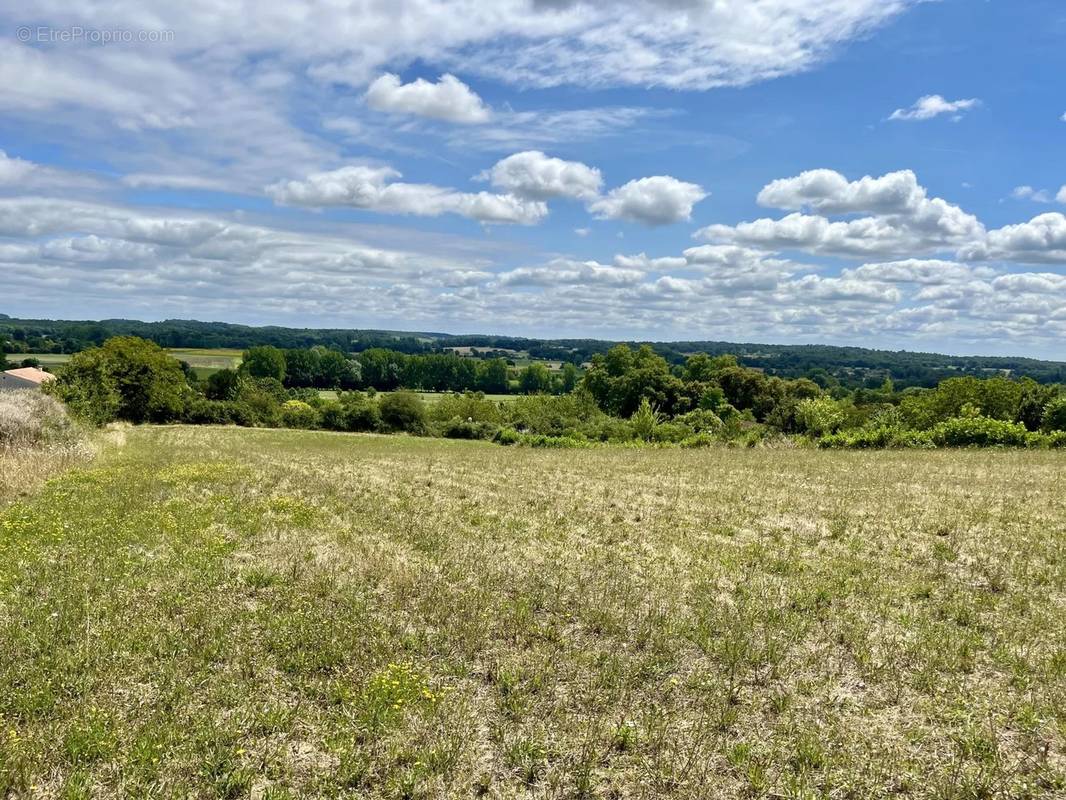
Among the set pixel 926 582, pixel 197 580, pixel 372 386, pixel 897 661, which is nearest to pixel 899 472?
pixel 926 582

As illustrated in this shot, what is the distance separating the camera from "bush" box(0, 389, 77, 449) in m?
25.3

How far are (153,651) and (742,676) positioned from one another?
6696mm

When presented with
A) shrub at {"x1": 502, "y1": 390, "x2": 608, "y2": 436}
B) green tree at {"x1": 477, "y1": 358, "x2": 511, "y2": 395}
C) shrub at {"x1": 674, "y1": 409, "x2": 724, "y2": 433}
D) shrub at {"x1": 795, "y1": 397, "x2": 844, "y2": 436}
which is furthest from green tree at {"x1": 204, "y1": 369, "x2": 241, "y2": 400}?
shrub at {"x1": 795, "y1": 397, "x2": 844, "y2": 436}

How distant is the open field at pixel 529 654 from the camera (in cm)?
579

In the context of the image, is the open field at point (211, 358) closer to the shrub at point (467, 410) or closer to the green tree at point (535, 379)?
the green tree at point (535, 379)

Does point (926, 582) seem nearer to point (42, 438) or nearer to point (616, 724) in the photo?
point (616, 724)

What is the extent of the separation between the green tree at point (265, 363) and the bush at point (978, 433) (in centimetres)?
12059

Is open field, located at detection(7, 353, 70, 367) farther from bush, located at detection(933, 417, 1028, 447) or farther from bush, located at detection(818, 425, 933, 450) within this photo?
bush, located at detection(933, 417, 1028, 447)

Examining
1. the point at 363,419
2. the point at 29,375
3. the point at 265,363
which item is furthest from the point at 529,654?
the point at 265,363

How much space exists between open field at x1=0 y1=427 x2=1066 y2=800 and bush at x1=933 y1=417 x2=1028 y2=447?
21.6 meters

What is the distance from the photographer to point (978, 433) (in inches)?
1369

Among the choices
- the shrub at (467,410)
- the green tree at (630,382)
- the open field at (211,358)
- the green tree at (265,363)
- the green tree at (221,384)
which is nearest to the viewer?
the shrub at (467,410)

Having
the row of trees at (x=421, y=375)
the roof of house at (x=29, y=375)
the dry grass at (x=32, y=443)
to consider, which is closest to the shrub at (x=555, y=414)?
the dry grass at (x=32, y=443)

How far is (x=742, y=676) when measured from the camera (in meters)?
7.50
